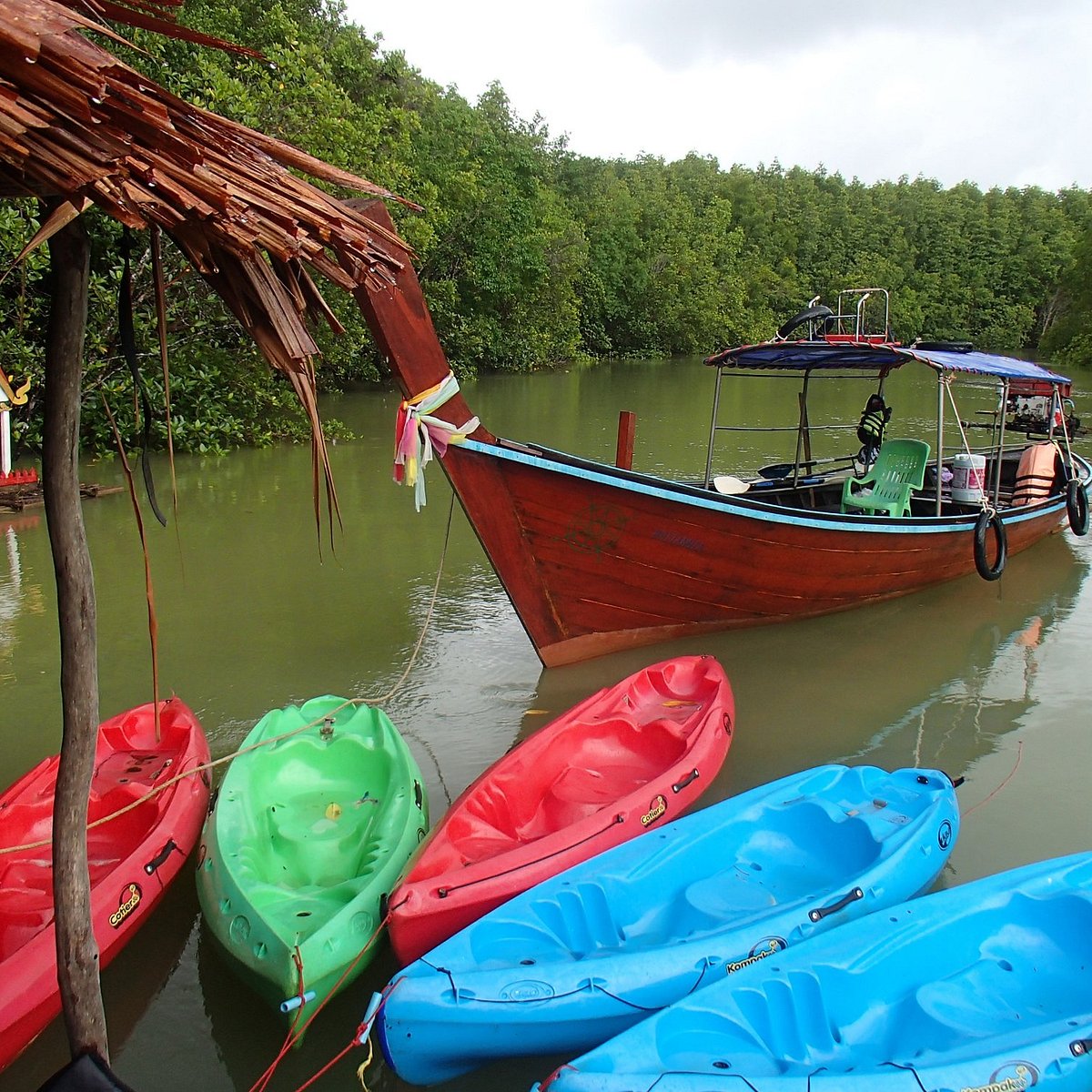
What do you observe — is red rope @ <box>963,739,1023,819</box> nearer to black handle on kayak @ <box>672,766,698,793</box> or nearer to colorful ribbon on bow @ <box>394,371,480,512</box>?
black handle on kayak @ <box>672,766,698,793</box>

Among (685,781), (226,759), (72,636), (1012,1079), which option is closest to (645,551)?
(685,781)

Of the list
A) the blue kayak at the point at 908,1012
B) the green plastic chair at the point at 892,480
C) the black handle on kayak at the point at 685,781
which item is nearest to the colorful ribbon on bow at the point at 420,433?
the black handle on kayak at the point at 685,781

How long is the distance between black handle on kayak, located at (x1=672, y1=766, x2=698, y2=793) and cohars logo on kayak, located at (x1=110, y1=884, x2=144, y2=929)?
88.1 inches

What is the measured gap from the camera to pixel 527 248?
26.8 meters

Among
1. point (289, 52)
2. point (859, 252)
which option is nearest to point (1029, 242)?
point (859, 252)

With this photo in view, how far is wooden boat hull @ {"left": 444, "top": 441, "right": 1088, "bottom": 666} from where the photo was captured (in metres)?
5.76

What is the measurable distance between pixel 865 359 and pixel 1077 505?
2.87m

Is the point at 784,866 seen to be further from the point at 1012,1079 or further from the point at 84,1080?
the point at 84,1080

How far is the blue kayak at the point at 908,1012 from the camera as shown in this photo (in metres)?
2.49

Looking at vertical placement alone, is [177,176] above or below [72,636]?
above

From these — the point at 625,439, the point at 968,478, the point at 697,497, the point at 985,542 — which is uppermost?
the point at 625,439

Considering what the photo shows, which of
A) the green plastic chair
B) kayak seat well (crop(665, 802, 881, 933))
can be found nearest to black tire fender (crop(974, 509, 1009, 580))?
the green plastic chair

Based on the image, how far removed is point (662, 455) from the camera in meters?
15.0

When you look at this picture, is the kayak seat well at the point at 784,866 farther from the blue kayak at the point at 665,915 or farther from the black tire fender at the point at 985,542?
the black tire fender at the point at 985,542
